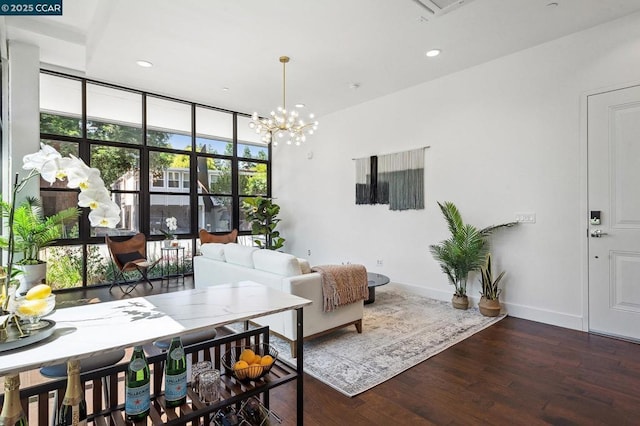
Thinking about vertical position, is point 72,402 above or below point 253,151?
below

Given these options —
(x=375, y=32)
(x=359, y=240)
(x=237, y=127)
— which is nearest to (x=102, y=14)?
(x=375, y=32)

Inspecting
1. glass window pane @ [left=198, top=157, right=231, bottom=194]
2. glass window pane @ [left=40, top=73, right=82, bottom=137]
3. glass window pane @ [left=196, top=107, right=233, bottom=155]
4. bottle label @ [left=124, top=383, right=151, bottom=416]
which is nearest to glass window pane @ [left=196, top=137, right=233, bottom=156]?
glass window pane @ [left=196, top=107, right=233, bottom=155]

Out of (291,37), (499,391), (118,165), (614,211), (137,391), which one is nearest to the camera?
(137,391)

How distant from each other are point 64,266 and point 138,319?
4862mm

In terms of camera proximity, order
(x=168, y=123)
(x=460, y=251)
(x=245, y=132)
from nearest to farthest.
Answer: (x=460, y=251)
(x=168, y=123)
(x=245, y=132)

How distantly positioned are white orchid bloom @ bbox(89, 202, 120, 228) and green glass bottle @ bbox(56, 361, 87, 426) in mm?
496

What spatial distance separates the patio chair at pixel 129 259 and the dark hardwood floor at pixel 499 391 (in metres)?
3.71

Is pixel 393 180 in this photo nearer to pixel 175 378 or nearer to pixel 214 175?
pixel 214 175

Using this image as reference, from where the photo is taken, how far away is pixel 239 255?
11.6ft

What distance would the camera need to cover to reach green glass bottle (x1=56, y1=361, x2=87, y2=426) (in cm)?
117

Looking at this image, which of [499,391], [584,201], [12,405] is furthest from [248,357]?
[584,201]

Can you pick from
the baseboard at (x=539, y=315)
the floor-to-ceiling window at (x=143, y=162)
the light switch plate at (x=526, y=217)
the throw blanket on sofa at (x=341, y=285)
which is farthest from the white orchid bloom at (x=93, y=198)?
the floor-to-ceiling window at (x=143, y=162)

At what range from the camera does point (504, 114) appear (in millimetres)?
4145

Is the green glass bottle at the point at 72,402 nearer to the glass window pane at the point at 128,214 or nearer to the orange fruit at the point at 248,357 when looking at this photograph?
the orange fruit at the point at 248,357
